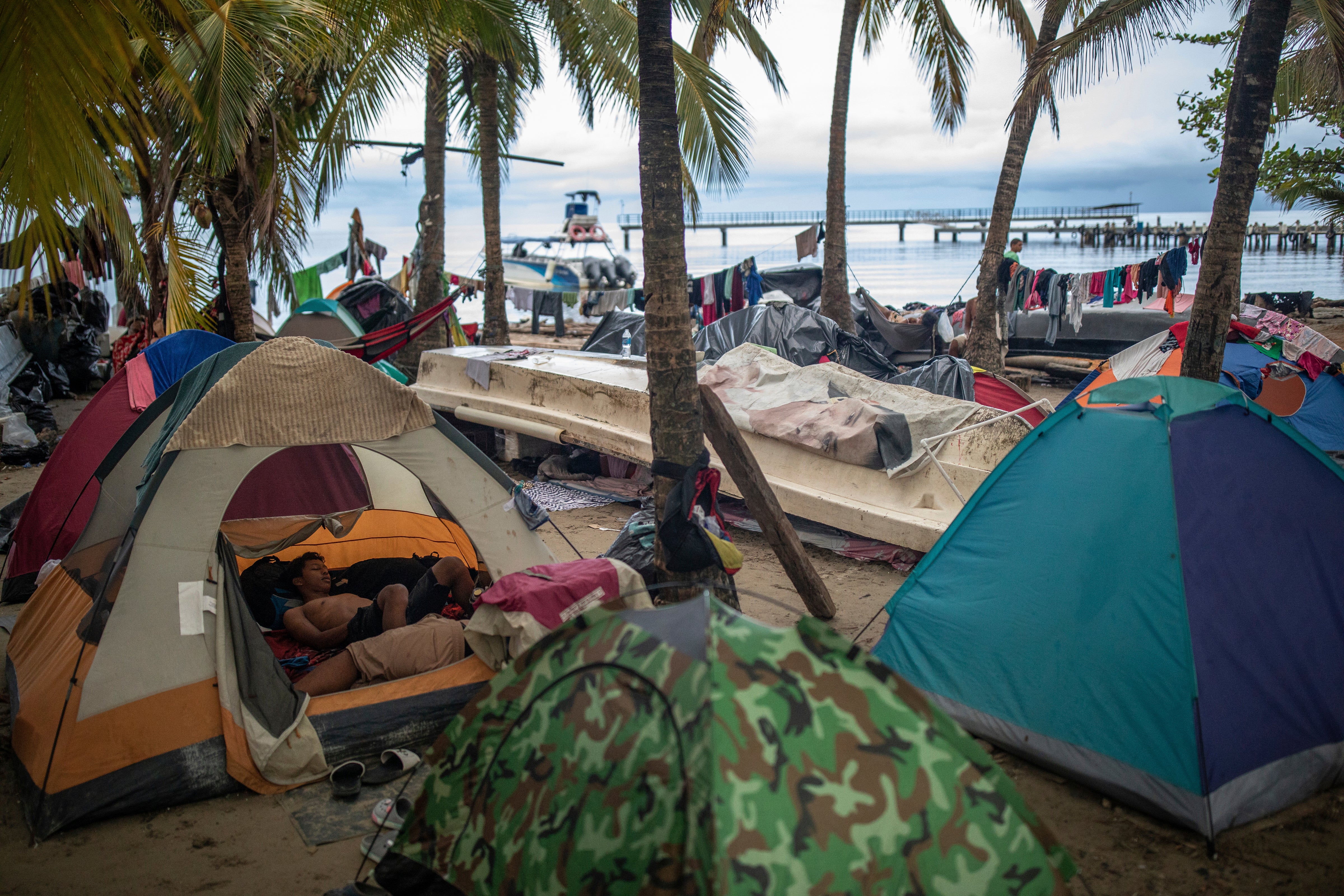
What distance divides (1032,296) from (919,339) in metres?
2.02

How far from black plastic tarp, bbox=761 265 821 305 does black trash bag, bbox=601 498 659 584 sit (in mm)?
13015

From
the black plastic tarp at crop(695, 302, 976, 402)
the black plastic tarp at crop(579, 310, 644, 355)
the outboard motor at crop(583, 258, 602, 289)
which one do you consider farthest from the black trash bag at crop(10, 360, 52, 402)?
the outboard motor at crop(583, 258, 602, 289)

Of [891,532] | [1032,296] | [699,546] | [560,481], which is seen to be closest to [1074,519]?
[699,546]

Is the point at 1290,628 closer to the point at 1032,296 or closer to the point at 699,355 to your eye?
the point at 699,355

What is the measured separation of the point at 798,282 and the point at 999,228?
6.48 meters

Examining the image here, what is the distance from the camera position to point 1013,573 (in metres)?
4.00

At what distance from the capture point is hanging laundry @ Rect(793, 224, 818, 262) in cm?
1593

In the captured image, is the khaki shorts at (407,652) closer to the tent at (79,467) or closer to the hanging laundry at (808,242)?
the tent at (79,467)

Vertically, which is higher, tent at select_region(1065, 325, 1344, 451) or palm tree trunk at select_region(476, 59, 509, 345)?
palm tree trunk at select_region(476, 59, 509, 345)

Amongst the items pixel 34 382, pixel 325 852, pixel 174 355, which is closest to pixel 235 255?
pixel 174 355

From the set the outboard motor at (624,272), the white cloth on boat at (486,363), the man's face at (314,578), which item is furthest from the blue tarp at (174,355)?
the outboard motor at (624,272)

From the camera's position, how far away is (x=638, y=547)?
188 inches

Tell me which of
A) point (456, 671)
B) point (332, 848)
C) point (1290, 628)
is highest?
point (1290, 628)

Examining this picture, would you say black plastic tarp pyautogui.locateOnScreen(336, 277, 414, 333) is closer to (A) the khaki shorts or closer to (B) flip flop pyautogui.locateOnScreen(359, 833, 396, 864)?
(A) the khaki shorts
